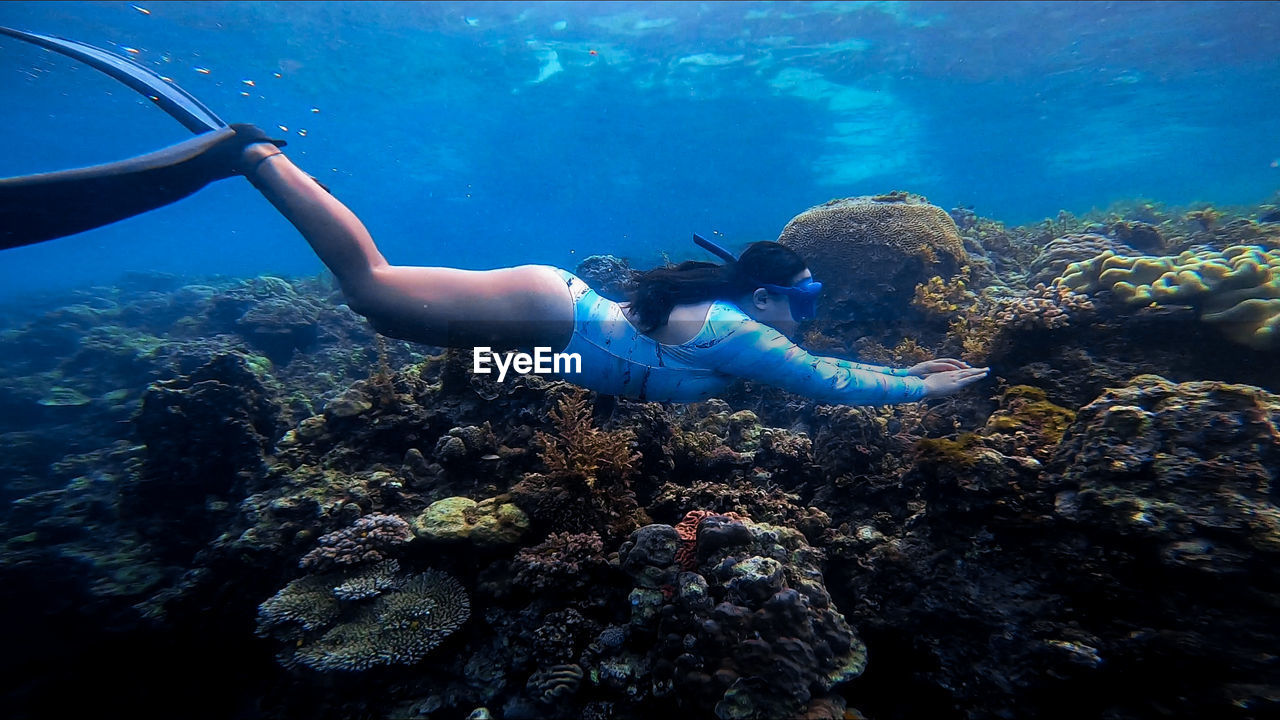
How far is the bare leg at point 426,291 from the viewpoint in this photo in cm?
353

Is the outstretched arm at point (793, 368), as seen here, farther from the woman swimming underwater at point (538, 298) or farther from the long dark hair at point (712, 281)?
the long dark hair at point (712, 281)

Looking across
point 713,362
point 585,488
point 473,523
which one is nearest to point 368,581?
point 473,523

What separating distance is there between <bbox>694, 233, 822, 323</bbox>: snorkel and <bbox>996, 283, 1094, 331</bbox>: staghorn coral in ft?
6.62

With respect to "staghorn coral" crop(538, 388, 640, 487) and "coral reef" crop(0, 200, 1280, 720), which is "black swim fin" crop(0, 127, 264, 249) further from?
"staghorn coral" crop(538, 388, 640, 487)

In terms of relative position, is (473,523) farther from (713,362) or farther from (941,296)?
(941,296)

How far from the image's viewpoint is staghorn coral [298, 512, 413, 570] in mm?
3291

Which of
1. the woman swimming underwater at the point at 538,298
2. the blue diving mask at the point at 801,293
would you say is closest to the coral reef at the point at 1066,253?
the woman swimming underwater at the point at 538,298

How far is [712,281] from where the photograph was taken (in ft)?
13.1

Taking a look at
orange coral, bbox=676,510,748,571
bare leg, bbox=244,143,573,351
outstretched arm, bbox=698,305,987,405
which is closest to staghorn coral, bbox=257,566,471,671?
orange coral, bbox=676,510,748,571

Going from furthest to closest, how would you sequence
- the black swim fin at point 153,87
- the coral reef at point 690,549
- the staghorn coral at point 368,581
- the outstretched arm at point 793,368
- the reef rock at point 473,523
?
the black swim fin at point 153,87, the outstretched arm at point 793,368, the reef rock at point 473,523, the staghorn coral at point 368,581, the coral reef at point 690,549

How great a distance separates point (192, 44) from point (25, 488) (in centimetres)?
2904

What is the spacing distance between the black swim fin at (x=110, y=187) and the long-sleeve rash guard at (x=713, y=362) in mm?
3182

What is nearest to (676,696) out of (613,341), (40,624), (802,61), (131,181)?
(613,341)

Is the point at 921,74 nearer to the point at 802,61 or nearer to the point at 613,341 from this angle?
the point at 802,61
